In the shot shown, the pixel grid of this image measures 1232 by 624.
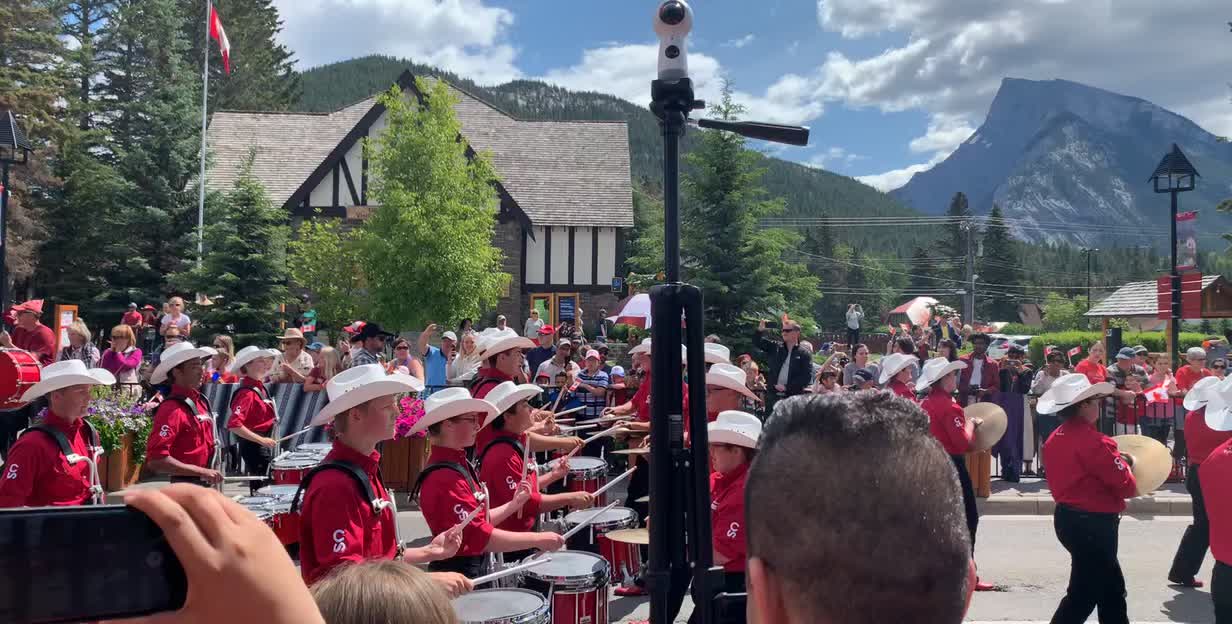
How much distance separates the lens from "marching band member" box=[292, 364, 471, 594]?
3633 mm

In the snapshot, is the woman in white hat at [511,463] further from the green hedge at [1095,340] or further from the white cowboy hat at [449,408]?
the green hedge at [1095,340]

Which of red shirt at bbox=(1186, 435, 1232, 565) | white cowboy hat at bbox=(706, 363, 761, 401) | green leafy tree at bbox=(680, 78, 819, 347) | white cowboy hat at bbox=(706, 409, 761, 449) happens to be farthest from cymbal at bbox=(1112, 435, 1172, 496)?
green leafy tree at bbox=(680, 78, 819, 347)

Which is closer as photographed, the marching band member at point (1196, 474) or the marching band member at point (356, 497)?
the marching band member at point (356, 497)

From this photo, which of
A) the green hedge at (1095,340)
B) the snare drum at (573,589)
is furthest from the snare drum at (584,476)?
the green hedge at (1095,340)

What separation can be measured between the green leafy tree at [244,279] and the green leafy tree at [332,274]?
2067mm

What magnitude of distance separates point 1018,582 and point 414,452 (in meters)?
6.97

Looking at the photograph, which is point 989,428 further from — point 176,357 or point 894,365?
point 176,357

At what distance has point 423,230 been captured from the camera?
23.5m

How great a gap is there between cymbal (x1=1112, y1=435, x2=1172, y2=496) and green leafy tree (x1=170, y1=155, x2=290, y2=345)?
802 inches

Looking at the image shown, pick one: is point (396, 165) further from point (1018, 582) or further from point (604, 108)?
point (604, 108)

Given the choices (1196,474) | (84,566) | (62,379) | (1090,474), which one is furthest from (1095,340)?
(84,566)

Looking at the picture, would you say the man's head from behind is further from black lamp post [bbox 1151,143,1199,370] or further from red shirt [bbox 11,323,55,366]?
black lamp post [bbox 1151,143,1199,370]

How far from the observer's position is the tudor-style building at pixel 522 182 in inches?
1324

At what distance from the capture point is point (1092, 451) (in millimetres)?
5773
